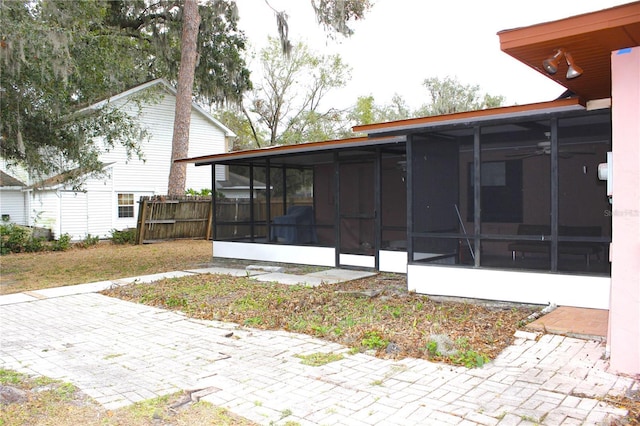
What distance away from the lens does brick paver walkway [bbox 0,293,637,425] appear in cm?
328

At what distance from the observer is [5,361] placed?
4.58m

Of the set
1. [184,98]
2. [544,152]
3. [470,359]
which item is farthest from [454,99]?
[470,359]

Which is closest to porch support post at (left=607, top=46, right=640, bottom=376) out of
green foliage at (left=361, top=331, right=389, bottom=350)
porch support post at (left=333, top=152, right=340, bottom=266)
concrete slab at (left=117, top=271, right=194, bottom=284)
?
green foliage at (left=361, top=331, right=389, bottom=350)

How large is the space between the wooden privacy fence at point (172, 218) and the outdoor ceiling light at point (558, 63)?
13721 millimetres

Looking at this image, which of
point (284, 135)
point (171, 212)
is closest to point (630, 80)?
point (171, 212)

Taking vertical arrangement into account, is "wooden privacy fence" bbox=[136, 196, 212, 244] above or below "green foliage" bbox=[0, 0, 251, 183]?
below

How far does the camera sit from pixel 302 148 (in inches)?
373

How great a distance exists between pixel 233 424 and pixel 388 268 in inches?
242

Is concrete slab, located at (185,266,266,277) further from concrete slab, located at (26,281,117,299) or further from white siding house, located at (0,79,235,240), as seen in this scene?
white siding house, located at (0,79,235,240)

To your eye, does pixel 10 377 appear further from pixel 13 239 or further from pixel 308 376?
pixel 13 239

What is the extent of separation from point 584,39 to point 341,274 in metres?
5.91

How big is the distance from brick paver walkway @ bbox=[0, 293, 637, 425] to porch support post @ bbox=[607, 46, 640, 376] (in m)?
0.26

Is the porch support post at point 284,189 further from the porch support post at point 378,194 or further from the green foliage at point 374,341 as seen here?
the green foliage at point 374,341

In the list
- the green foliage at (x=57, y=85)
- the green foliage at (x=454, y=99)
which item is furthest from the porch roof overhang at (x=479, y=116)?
the green foliage at (x=454, y=99)
